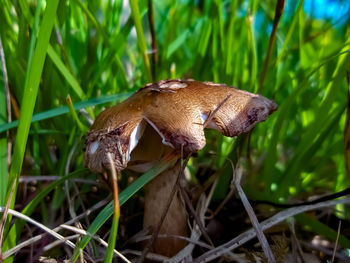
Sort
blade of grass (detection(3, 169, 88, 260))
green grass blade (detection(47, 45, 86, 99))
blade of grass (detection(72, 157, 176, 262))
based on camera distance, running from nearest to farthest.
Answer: blade of grass (detection(72, 157, 176, 262)) → blade of grass (detection(3, 169, 88, 260)) → green grass blade (detection(47, 45, 86, 99))

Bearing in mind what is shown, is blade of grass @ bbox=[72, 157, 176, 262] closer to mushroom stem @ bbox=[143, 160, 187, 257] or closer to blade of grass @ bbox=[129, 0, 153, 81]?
mushroom stem @ bbox=[143, 160, 187, 257]

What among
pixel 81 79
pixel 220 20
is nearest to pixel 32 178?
pixel 81 79

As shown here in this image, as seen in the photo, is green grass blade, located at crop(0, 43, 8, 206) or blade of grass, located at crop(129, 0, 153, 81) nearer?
green grass blade, located at crop(0, 43, 8, 206)

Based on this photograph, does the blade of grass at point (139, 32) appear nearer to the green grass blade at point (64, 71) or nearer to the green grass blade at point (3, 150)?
the green grass blade at point (64, 71)

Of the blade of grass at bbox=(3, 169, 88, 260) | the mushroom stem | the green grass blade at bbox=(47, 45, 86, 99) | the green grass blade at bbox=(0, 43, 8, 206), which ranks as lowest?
the mushroom stem

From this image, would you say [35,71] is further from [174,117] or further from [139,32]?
[139,32]

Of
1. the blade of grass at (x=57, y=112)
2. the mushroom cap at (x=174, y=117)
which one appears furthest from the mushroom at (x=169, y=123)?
the blade of grass at (x=57, y=112)

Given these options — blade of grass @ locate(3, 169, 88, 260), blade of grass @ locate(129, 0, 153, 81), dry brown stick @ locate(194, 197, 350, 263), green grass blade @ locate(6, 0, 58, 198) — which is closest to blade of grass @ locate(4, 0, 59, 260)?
green grass blade @ locate(6, 0, 58, 198)
